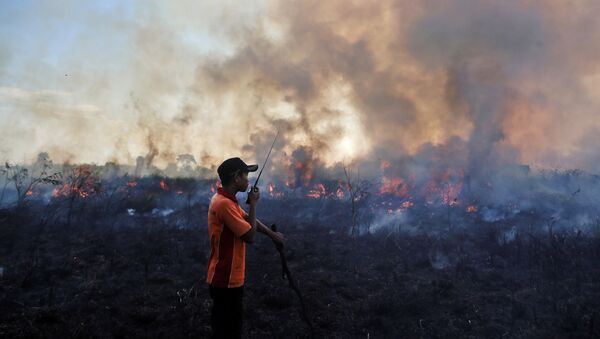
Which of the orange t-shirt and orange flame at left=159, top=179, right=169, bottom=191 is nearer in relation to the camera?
the orange t-shirt

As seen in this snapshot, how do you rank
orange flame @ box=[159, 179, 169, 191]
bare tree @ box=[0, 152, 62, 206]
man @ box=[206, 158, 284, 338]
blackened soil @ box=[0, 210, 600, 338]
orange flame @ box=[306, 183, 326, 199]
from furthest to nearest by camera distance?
orange flame @ box=[159, 179, 169, 191]
orange flame @ box=[306, 183, 326, 199]
bare tree @ box=[0, 152, 62, 206]
blackened soil @ box=[0, 210, 600, 338]
man @ box=[206, 158, 284, 338]

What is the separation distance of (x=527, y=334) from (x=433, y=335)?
63.1 inches

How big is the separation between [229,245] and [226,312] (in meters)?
0.70

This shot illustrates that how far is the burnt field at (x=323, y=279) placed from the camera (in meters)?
6.84

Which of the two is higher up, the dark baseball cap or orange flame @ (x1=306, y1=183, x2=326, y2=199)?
orange flame @ (x1=306, y1=183, x2=326, y2=199)

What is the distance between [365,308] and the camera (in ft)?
25.3

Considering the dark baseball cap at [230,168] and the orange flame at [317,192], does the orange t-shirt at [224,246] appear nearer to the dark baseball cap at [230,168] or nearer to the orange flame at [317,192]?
the dark baseball cap at [230,168]

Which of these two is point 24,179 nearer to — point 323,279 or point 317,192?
point 317,192

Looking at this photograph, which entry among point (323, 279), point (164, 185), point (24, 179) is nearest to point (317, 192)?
point (164, 185)

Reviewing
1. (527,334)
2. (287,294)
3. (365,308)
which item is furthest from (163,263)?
(527,334)

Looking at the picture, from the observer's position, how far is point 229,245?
389 centimetres

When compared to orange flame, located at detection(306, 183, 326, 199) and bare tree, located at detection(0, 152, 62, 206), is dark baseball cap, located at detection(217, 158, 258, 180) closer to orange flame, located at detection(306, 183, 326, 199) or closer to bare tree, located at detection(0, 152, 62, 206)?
bare tree, located at detection(0, 152, 62, 206)

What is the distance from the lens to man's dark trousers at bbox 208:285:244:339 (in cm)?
392

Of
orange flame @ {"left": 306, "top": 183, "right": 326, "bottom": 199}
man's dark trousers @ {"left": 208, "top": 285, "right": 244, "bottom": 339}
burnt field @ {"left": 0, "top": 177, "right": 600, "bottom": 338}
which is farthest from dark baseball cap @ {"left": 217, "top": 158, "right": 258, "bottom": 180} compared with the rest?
orange flame @ {"left": 306, "top": 183, "right": 326, "bottom": 199}
